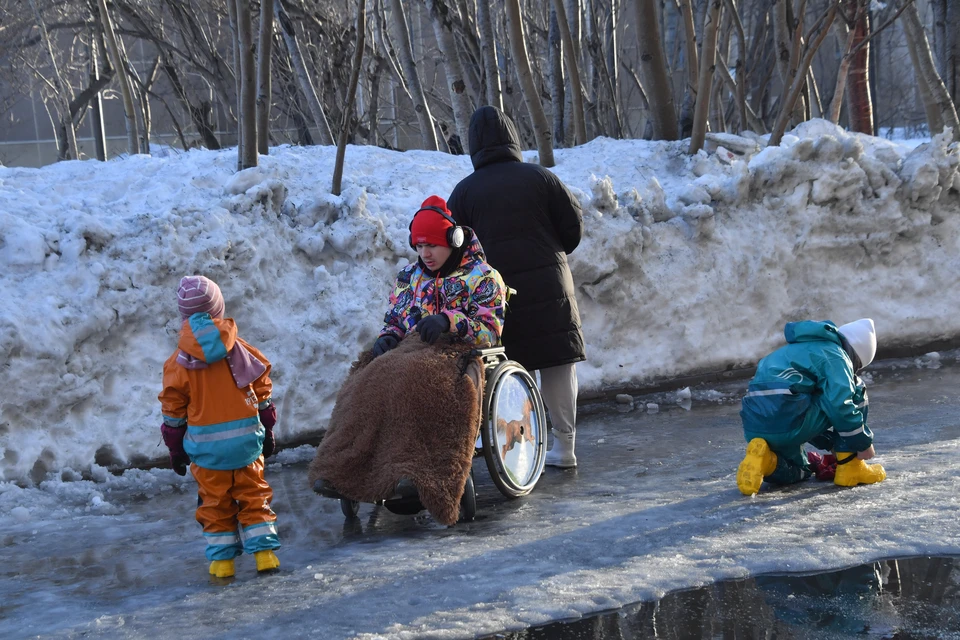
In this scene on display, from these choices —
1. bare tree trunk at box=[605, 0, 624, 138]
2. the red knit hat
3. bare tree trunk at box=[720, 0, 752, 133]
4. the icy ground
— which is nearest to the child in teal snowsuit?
the icy ground

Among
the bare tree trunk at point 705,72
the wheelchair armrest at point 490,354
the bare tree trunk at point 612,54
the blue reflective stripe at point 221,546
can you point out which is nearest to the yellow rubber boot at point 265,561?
the blue reflective stripe at point 221,546

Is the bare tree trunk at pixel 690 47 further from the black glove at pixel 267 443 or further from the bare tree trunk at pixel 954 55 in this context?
the black glove at pixel 267 443

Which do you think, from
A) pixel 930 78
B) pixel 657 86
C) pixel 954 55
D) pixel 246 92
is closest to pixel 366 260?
pixel 246 92

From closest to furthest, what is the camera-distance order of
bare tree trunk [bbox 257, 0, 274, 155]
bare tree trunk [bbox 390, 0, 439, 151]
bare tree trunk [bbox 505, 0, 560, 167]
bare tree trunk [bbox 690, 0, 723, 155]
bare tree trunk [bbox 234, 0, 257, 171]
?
bare tree trunk [bbox 234, 0, 257, 171]
bare tree trunk [bbox 257, 0, 274, 155]
bare tree trunk [bbox 505, 0, 560, 167]
bare tree trunk [bbox 690, 0, 723, 155]
bare tree trunk [bbox 390, 0, 439, 151]

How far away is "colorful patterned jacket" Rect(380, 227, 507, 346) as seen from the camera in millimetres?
4965

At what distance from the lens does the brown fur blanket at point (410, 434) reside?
447cm

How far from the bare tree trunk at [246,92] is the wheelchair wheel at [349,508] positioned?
3819 mm

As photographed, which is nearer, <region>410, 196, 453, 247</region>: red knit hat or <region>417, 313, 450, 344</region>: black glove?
<region>417, 313, 450, 344</region>: black glove

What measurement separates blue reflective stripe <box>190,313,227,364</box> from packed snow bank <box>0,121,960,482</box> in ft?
7.87

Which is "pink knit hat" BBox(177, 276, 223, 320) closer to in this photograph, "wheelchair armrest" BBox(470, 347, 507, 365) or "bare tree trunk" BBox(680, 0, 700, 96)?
"wheelchair armrest" BBox(470, 347, 507, 365)

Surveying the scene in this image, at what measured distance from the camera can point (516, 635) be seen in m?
3.26

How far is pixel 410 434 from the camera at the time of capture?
14.9 ft

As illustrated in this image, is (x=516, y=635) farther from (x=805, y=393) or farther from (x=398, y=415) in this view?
(x=805, y=393)

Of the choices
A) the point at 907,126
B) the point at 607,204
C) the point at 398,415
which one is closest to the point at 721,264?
the point at 607,204
